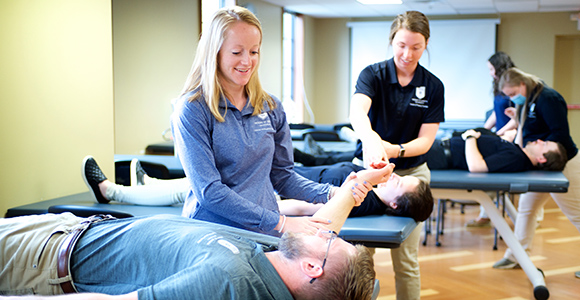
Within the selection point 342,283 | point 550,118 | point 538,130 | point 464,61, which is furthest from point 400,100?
point 464,61

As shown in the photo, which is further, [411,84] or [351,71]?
[351,71]

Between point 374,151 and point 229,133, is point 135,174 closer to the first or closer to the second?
point 374,151

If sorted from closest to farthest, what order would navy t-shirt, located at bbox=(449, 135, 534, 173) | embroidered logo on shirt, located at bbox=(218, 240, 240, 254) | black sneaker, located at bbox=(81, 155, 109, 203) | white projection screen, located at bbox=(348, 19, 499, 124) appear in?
embroidered logo on shirt, located at bbox=(218, 240, 240, 254)
black sneaker, located at bbox=(81, 155, 109, 203)
navy t-shirt, located at bbox=(449, 135, 534, 173)
white projection screen, located at bbox=(348, 19, 499, 124)

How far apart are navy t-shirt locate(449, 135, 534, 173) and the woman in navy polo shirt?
131 cm

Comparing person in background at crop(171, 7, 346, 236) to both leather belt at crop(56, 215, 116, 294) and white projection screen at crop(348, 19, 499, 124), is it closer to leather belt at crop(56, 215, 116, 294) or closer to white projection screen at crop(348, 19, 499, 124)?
leather belt at crop(56, 215, 116, 294)

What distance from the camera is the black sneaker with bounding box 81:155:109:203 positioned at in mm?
2652

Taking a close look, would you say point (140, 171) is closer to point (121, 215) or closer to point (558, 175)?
point (121, 215)

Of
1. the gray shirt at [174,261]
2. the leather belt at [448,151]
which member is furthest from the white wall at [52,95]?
the leather belt at [448,151]

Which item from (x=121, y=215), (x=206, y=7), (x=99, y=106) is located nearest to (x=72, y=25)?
(x=99, y=106)

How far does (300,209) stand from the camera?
90.3 inches

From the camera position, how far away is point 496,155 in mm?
3592

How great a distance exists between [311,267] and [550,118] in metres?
2.82

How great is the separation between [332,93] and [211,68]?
8846 millimetres

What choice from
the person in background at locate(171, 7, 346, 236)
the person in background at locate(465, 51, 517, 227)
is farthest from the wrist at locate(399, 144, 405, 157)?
the person in background at locate(465, 51, 517, 227)
